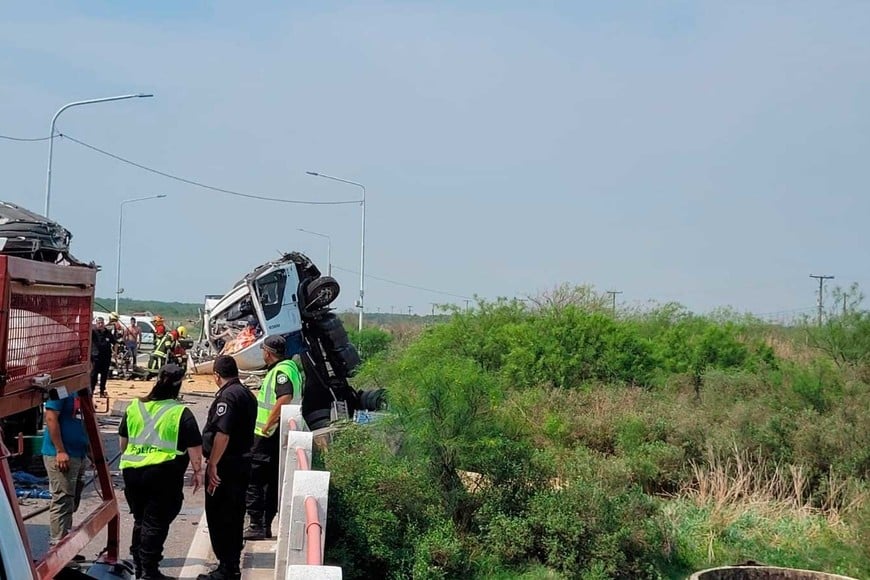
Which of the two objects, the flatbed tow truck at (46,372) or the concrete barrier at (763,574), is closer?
the flatbed tow truck at (46,372)

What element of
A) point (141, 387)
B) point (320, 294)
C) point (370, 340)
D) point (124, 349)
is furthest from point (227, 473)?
point (370, 340)

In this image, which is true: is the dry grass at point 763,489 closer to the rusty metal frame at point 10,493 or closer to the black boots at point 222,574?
the black boots at point 222,574

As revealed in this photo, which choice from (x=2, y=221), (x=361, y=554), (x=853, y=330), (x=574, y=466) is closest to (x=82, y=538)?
(x=361, y=554)

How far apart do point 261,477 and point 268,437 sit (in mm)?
367

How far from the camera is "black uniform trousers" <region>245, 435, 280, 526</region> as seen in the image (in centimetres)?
928

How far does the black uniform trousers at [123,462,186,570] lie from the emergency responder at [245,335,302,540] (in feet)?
5.92

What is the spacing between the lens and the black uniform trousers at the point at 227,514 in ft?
25.0

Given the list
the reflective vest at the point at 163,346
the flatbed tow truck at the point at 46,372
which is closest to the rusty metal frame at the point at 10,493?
the flatbed tow truck at the point at 46,372

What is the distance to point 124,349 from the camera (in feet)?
108

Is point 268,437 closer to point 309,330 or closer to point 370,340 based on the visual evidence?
point 309,330

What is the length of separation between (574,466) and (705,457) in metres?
2.92

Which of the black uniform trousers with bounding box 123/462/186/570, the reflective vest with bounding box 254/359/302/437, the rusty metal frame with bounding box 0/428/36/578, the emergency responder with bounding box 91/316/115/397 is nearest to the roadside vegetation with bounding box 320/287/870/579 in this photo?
the reflective vest with bounding box 254/359/302/437

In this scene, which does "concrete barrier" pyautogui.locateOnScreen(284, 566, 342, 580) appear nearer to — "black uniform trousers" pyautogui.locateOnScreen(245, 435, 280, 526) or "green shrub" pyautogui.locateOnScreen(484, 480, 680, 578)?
"green shrub" pyautogui.locateOnScreen(484, 480, 680, 578)

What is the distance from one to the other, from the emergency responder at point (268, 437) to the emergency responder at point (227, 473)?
1.38 metres
